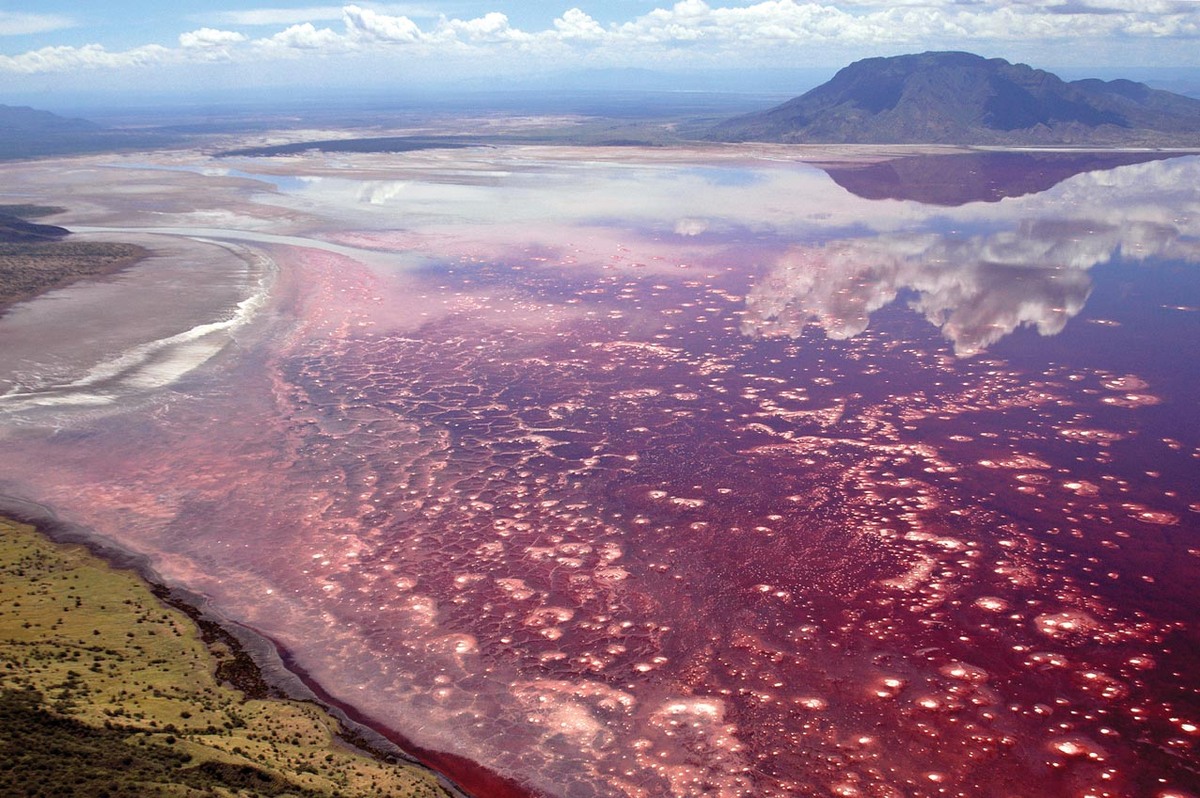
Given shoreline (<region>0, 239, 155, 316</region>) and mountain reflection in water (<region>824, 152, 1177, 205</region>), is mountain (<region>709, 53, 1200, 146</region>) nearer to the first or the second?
mountain reflection in water (<region>824, 152, 1177, 205</region>)

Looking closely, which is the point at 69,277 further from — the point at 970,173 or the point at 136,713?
the point at 970,173

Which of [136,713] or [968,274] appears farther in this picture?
[968,274]

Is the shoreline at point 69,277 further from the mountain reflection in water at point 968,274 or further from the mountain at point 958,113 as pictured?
the mountain at point 958,113

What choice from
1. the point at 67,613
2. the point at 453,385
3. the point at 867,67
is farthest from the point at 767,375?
the point at 867,67

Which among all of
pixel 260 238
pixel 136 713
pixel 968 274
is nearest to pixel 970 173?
pixel 968 274

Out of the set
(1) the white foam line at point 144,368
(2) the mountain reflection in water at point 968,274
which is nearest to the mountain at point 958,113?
(2) the mountain reflection in water at point 968,274

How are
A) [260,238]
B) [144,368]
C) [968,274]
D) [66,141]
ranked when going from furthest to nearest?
[66,141]
[260,238]
[968,274]
[144,368]

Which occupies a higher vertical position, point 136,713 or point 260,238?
point 260,238
